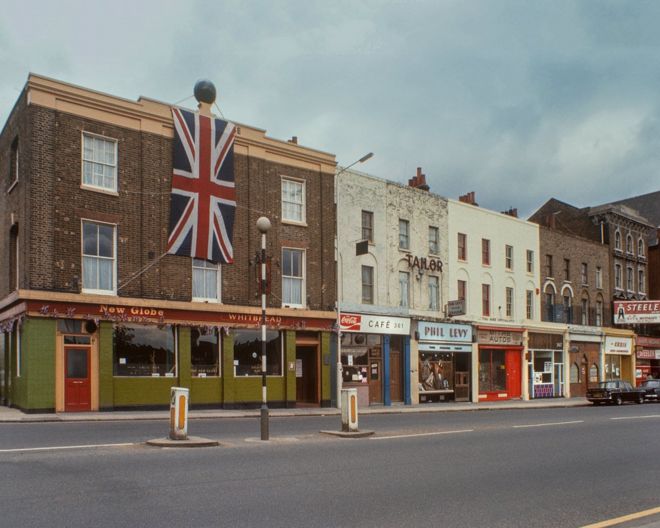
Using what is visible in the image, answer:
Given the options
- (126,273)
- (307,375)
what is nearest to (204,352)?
(126,273)

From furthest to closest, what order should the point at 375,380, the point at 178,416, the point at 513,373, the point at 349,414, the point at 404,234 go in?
1. the point at 513,373
2. the point at 404,234
3. the point at 375,380
4. the point at 349,414
5. the point at 178,416

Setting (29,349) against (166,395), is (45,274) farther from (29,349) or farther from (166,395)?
(166,395)

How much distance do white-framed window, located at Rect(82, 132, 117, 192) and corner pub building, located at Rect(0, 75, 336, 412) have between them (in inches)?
1.9

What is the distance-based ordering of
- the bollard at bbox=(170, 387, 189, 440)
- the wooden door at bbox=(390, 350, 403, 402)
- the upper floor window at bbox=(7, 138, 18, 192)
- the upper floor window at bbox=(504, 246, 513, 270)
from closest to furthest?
the bollard at bbox=(170, 387, 189, 440) → the upper floor window at bbox=(7, 138, 18, 192) → the wooden door at bbox=(390, 350, 403, 402) → the upper floor window at bbox=(504, 246, 513, 270)

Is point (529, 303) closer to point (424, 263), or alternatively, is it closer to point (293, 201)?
point (424, 263)

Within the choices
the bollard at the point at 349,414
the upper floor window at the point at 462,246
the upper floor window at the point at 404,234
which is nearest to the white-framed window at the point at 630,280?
the upper floor window at the point at 462,246

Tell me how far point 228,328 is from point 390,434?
11.9m

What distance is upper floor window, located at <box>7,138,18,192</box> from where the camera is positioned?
2697cm

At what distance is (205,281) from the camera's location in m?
28.9

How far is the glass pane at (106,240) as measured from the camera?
26.0 metres

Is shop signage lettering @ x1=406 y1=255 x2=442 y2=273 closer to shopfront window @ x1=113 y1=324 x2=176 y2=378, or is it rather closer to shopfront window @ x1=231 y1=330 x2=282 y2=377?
shopfront window @ x1=231 y1=330 x2=282 y2=377

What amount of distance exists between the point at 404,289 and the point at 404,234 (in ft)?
9.15

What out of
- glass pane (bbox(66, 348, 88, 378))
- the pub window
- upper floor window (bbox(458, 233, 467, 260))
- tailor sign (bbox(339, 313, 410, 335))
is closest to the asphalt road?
glass pane (bbox(66, 348, 88, 378))

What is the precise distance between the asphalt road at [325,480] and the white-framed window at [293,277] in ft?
46.0
